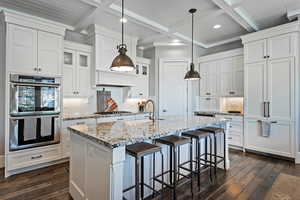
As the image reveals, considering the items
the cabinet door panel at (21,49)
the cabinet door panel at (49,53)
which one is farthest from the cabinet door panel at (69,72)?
the cabinet door panel at (21,49)

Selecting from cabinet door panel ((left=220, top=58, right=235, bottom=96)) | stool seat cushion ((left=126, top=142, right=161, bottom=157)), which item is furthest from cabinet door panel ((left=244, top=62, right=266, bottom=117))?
stool seat cushion ((left=126, top=142, right=161, bottom=157))

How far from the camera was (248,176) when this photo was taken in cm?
280

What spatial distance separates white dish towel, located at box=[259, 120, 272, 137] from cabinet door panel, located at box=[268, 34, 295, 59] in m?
1.44

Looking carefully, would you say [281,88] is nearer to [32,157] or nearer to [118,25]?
[118,25]

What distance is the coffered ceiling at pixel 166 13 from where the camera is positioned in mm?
3027

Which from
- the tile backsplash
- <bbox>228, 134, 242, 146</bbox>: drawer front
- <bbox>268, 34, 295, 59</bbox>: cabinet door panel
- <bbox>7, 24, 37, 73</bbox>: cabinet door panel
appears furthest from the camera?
the tile backsplash

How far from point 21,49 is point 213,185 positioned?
3.95 metres

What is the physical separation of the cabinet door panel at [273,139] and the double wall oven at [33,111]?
4.33 metres

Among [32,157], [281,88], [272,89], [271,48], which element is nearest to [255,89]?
[272,89]

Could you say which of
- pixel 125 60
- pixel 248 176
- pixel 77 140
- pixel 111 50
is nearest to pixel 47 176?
pixel 77 140

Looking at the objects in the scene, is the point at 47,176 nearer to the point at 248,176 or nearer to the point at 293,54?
the point at 248,176

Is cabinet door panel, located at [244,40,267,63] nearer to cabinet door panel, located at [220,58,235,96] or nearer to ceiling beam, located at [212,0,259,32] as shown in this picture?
ceiling beam, located at [212,0,259,32]

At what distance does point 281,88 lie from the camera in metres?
3.52

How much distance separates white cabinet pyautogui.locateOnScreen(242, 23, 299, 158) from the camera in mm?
3406
